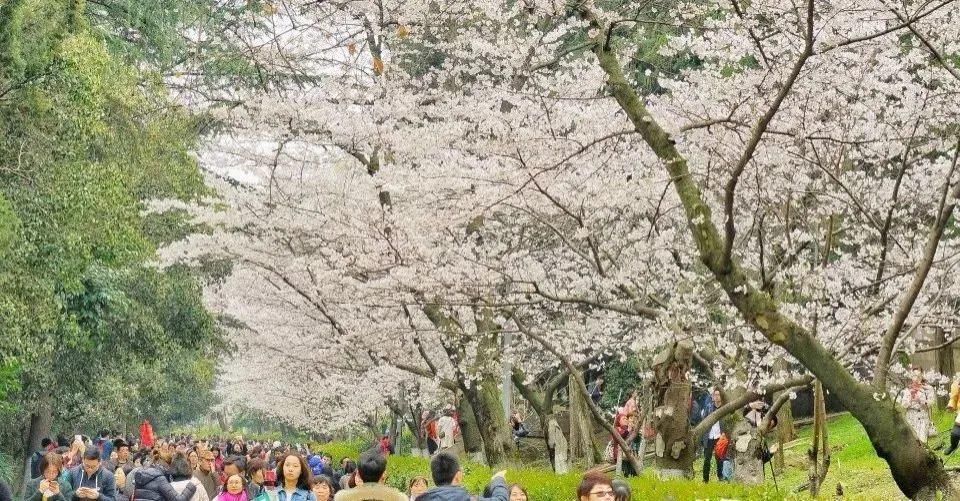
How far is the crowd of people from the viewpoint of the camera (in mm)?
6156

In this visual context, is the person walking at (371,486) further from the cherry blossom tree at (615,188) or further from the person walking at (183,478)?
the person walking at (183,478)

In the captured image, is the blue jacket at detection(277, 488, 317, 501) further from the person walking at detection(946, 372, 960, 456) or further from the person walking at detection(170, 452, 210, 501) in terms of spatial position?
the person walking at detection(946, 372, 960, 456)

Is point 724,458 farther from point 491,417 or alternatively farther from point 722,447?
point 491,417

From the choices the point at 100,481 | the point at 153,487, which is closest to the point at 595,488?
the point at 153,487

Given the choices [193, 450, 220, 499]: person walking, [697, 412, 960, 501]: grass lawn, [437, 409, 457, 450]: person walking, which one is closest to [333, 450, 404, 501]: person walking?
[193, 450, 220, 499]: person walking

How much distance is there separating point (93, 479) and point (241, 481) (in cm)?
163

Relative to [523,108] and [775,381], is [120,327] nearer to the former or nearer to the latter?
[523,108]

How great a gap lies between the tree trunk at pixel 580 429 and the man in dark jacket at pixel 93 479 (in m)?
8.57

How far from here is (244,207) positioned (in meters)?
18.3

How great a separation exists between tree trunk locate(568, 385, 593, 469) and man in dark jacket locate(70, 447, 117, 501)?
857 centimetres

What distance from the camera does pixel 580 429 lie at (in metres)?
20.1

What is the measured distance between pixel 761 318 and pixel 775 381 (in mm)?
4306

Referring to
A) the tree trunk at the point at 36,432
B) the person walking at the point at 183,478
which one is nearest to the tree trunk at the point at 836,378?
the person walking at the point at 183,478

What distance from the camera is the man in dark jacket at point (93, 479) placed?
10288 mm
